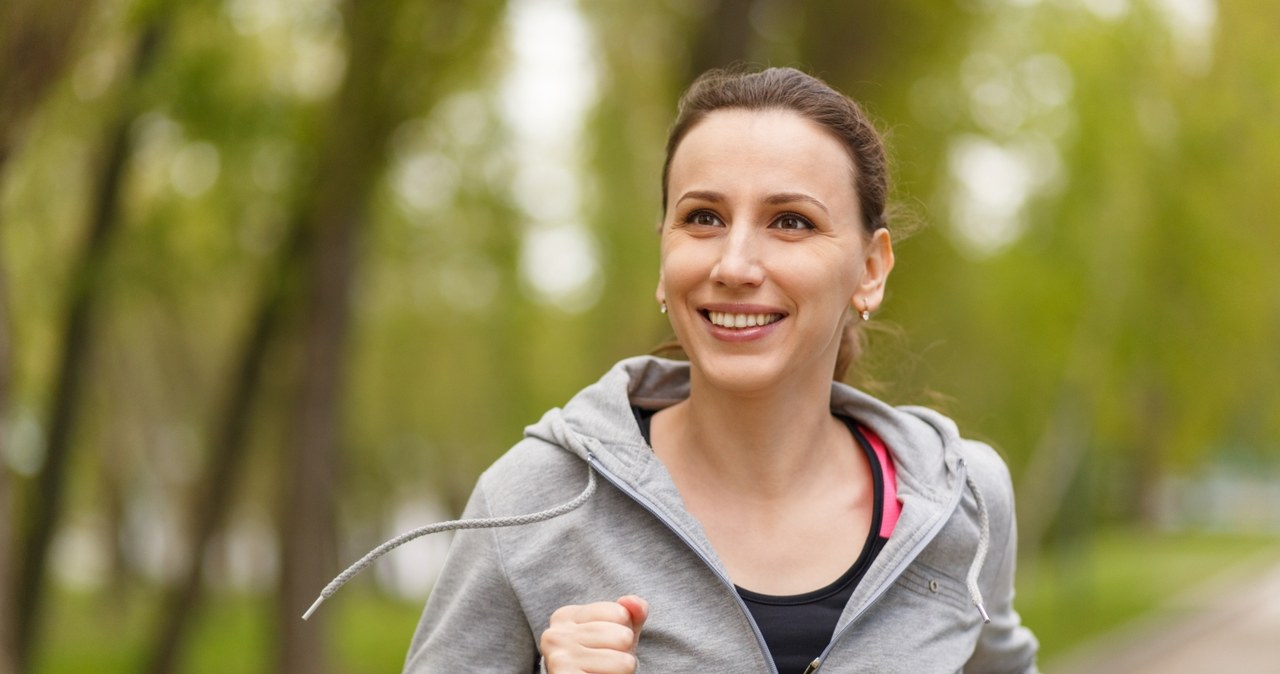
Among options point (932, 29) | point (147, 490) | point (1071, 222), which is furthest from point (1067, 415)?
point (147, 490)

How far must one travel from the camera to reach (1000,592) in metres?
2.62

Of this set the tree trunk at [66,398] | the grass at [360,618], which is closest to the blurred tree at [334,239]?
the grass at [360,618]

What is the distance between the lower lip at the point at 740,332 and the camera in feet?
7.39

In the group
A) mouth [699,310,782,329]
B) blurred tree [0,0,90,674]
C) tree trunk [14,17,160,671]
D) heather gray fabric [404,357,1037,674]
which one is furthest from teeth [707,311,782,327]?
tree trunk [14,17,160,671]

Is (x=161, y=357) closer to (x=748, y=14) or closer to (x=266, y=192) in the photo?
(x=266, y=192)

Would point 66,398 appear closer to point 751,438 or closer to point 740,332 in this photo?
point 751,438

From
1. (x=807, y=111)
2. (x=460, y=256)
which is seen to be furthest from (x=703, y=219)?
(x=460, y=256)

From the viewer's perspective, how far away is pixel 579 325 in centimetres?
1686

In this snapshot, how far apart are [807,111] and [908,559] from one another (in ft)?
2.37

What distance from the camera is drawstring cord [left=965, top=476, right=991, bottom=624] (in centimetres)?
233

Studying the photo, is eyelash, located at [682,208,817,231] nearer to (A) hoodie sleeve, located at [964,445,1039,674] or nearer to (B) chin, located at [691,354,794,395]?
(B) chin, located at [691,354,794,395]

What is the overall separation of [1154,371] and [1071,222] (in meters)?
2.17

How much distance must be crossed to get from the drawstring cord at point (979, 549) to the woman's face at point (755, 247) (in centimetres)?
41

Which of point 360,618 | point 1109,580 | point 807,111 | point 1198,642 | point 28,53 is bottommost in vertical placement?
point 1109,580
